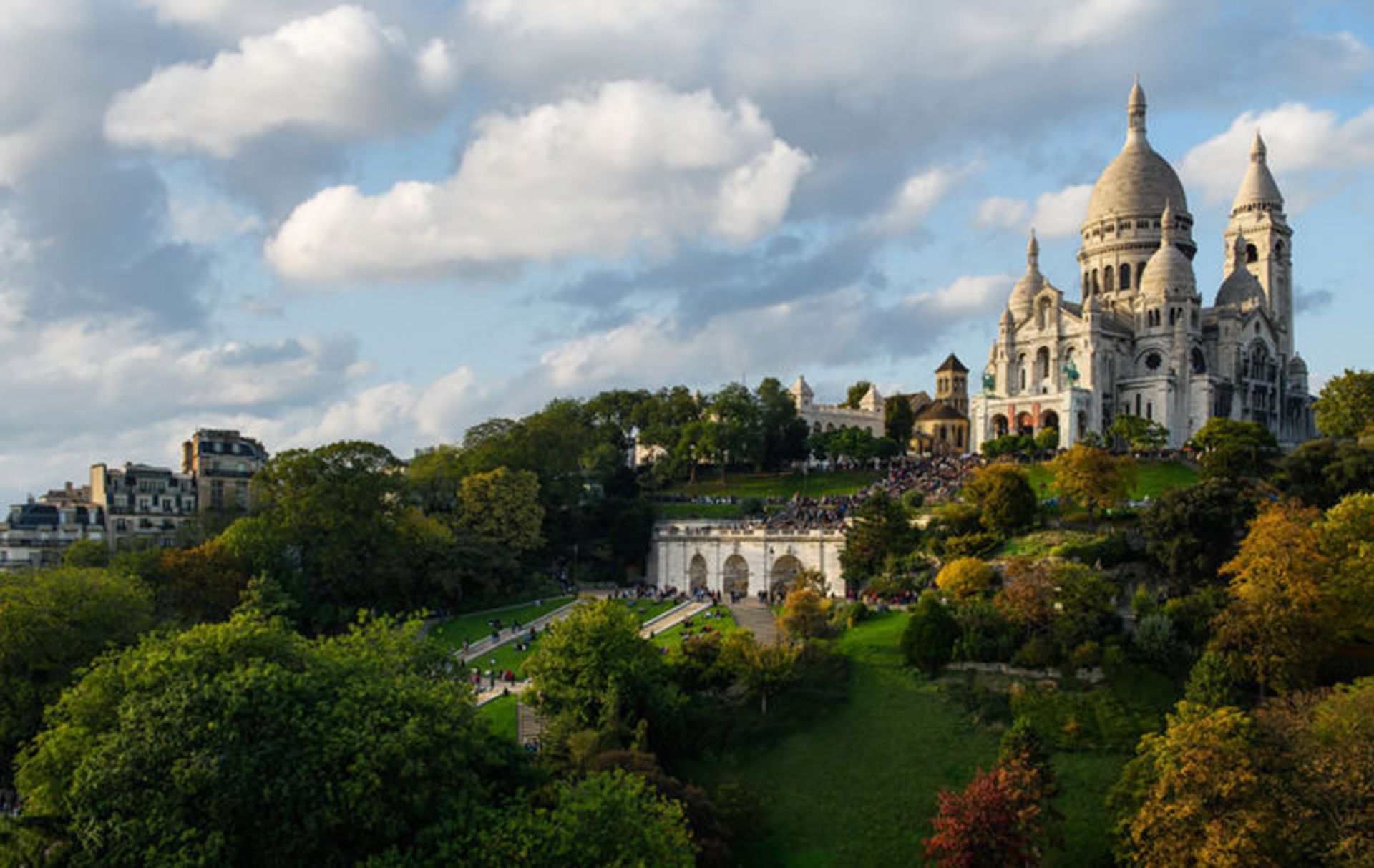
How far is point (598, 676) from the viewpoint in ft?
119

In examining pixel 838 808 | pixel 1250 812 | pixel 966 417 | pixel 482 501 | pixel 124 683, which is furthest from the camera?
A: pixel 966 417

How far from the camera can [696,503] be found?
76.9 meters

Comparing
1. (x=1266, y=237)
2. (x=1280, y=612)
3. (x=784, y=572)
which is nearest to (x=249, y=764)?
(x=1280, y=612)

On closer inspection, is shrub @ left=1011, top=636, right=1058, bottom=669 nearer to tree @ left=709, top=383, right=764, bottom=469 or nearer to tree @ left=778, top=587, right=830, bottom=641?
tree @ left=778, top=587, right=830, bottom=641

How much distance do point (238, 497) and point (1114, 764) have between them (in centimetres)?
6688

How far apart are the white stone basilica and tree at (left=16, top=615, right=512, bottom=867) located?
65.2 metres

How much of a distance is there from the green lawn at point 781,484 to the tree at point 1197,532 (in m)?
33.6

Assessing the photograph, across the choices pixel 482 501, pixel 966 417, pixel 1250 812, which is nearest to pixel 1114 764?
pixel 1250 812

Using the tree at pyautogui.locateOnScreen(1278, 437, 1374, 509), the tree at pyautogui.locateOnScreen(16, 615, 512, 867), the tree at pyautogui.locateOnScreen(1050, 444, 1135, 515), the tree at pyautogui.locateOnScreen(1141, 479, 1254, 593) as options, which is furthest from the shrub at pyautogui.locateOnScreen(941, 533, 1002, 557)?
the tree at pyautogui.locateOnScreen(16, 615, 512, 867)

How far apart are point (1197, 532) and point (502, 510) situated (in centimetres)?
3599

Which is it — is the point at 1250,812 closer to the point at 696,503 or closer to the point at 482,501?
the point at 482,501

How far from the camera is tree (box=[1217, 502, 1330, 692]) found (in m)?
35.3

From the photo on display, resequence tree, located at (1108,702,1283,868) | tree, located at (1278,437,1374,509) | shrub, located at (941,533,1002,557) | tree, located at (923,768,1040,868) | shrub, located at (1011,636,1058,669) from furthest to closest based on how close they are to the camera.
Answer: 1. shrub, located at (941,533,1002,557)
2. tree, located at (1278,437,1374,509)
3. shrub, located at (1011,636,1058,669)
4. tree, located at (923,768,1040,868)
5. tree, located at (1108,702,1283,868)

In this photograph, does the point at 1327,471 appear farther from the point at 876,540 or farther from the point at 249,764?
the point at 249,764
